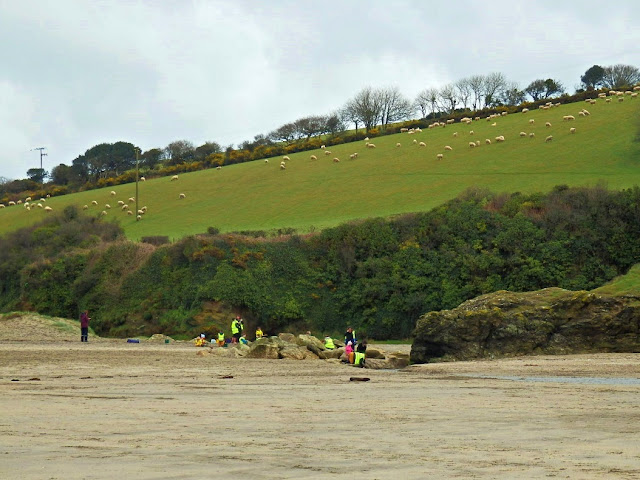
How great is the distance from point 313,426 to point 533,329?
18140 millimetres

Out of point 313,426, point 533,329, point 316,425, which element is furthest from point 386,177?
point 313,426

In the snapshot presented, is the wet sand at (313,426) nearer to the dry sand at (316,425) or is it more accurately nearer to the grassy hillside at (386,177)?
the dry sand at (316,425)

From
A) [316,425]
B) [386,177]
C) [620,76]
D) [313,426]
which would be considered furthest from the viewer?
[620,76]

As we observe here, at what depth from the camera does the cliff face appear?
28.5 metres

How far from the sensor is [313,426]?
12.7 metres

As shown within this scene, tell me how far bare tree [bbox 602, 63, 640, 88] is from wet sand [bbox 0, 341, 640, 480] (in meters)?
115

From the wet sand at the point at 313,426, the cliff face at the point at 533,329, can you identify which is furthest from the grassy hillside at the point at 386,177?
the wet sand at the point at 313,426

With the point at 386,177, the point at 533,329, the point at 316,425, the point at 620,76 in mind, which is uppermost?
the point at 620,76

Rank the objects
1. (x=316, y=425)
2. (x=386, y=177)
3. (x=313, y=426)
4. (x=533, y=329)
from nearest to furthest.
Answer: (x=313, y=426) < (x=316, y=425) < (x=533, y=329) < (x=386, y=177)

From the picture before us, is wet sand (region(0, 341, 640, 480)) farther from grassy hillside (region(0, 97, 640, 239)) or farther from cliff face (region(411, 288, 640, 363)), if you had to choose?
grassy hillside (region(0, 97, 640, 239))

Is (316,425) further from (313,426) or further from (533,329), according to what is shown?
(533,329)

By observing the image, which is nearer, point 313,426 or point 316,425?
point 313,426

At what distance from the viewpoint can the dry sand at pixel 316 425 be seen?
916 cm

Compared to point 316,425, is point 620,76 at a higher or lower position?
higher
